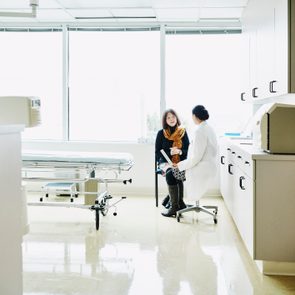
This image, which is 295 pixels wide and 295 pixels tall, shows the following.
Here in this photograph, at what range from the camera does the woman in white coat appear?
4594 mm

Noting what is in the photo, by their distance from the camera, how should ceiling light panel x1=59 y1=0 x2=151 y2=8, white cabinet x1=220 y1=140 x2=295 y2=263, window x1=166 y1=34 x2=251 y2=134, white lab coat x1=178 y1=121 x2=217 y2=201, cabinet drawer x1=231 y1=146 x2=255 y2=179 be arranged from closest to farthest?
white cabinet x1=220 y1=140 x2=295 y2=263, cabinet drawer x1=231 y1=146 x2=255 y2=179, white lab coat x1=178 y1=121 x2=217 y2=201, ceiling light panel x1=59 y1=0 x2=151 y2=8, window x1=166 y1=34 x2=251 y2=134

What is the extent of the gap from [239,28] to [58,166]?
10.7 feet

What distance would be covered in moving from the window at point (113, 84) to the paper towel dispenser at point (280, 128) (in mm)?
3286

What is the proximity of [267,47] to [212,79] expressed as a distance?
2299 mm

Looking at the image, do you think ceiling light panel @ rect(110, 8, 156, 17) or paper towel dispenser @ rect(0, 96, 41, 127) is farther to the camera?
ceiling light panel @ rect(110, 8, 156, 17)

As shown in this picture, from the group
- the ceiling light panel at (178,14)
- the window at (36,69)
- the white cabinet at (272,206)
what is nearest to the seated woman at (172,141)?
the ceiling light panel at (178,14)

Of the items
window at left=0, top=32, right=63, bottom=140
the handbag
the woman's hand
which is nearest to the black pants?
the handbag

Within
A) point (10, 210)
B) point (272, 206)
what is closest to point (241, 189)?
point (272, 206)

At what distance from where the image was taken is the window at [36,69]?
21.0 ft

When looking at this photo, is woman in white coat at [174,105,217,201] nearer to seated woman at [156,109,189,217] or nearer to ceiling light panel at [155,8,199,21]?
seated woman at [156,109,189,217]

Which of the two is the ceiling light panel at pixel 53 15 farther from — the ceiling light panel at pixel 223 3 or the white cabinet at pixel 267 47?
the white cabinet at pixel 267 47

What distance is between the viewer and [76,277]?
311 centimetres

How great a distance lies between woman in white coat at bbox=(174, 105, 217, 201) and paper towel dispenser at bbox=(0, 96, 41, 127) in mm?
2511

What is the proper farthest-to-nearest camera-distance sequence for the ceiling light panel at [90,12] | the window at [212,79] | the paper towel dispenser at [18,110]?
the window at [212,79] → the ceiling light panel at [90,12] → the paper towel dispenser at [18,110]
